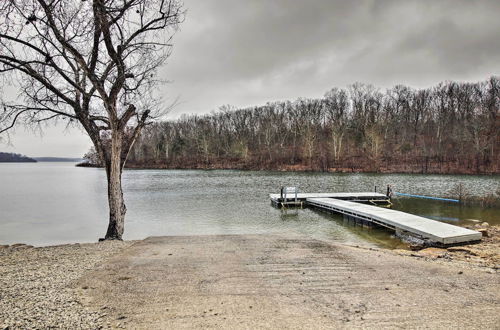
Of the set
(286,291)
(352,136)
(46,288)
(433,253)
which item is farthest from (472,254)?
(352,136)

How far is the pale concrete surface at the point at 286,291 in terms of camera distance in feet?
14.0

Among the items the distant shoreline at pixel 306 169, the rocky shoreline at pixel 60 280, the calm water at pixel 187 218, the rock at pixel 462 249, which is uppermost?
the distant shoreline at pixel 306 169

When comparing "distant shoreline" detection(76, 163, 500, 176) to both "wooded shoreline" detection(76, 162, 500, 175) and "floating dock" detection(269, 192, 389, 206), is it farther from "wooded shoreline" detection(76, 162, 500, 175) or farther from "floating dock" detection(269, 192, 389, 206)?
"floating dock" detection(269, 192, 389, 206)

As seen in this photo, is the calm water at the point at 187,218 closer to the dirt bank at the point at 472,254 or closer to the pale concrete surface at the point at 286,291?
the dirt bank at the point at 472,254

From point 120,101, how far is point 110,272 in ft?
19.1

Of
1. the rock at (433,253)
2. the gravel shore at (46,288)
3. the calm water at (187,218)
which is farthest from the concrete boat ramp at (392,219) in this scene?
the gravel shore at (46,288)

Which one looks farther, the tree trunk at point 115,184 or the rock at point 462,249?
the tree trunk at point 115,184

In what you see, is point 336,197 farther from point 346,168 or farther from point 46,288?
point 346,168

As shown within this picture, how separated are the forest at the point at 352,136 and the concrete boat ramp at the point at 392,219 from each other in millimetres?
32021

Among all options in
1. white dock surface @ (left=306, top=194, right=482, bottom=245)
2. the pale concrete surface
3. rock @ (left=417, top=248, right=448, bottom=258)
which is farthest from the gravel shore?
white dock surface @ (left=306, top=194, right=482, bottom=245)

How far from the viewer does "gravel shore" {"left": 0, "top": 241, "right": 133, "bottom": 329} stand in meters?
4.12

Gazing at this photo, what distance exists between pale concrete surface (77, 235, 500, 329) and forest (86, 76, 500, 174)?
157 ft

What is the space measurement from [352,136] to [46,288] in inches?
2677

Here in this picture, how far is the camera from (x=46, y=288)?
529 cm
